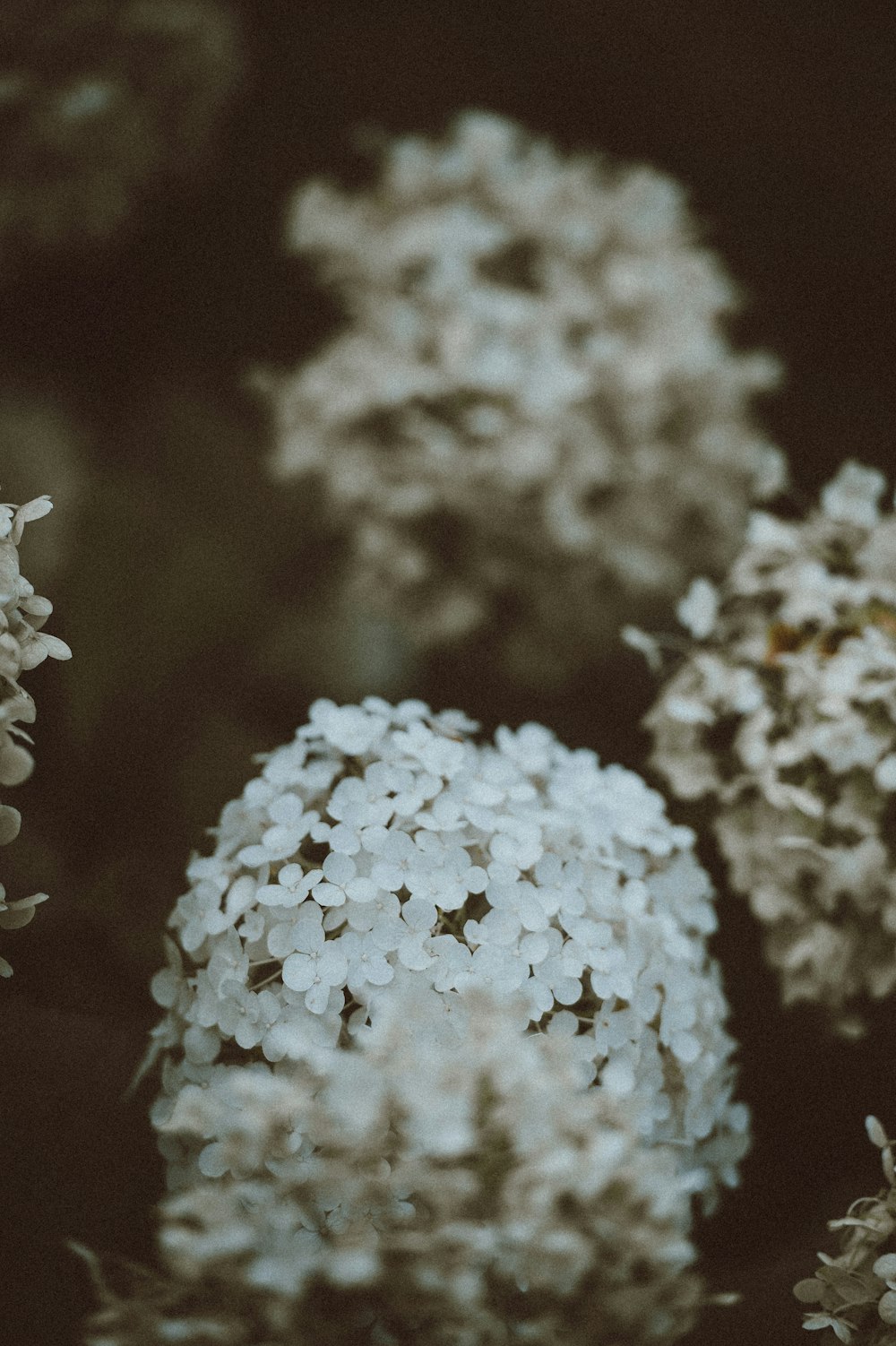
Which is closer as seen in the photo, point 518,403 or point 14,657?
point 14,657

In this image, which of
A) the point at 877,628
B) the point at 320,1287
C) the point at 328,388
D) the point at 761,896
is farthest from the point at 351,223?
the point at 320,1287

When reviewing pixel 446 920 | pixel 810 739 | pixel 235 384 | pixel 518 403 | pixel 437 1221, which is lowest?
pixel 437 1221

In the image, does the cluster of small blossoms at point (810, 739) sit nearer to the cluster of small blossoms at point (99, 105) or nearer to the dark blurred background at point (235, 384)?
the dark blurred background at point (235, 384)

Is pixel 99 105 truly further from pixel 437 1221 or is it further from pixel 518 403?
pixel 437 1221

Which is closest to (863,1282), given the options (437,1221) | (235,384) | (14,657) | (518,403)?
(437,1221)

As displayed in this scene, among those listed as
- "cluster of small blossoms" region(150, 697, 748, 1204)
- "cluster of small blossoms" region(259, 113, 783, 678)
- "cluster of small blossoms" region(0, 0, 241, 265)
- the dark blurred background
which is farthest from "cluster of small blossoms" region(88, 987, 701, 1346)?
"cluster of small blossoms" region(0, 0, 241, 265)

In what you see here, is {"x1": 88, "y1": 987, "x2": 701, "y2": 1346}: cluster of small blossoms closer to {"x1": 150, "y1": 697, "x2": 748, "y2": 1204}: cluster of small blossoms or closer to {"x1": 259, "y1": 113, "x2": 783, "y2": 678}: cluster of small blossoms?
{"x1": 150, "y1": 697, "x2": 748, "y2": 1204}: cluster of small blossoms
